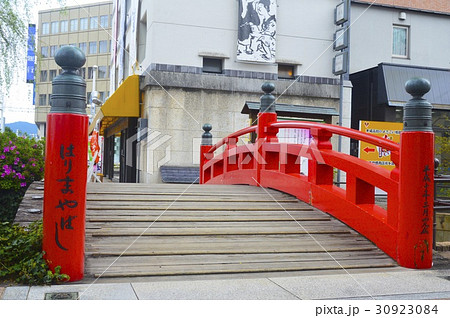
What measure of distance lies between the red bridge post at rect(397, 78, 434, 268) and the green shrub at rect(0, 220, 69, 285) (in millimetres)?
3658

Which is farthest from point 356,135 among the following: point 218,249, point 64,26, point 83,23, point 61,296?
point 64,26

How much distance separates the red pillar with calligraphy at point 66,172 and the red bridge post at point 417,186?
3.49 meters

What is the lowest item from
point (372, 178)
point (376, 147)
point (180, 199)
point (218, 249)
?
point (218, 249)

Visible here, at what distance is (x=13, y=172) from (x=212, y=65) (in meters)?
10.7

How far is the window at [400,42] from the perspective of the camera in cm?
1989

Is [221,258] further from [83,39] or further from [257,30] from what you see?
[83,39]

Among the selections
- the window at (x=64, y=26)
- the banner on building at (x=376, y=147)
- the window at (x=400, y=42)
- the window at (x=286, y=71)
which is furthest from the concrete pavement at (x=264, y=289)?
the window at (x=64, y=26)

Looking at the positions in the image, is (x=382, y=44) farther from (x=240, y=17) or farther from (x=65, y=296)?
(x=65, y=296)

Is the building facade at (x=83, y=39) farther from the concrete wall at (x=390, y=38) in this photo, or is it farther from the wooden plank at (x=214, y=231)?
the wooden plank at (x=214, y=231)

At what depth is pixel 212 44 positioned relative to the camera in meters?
17.0

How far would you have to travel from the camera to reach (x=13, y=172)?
25.4 ft

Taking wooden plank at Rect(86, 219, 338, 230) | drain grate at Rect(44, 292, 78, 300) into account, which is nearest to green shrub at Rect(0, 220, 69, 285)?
drain grate at Rect(44, 292, 78, 300)

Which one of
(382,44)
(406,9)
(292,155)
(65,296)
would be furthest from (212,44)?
(65,296)

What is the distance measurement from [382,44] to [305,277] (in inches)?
666
